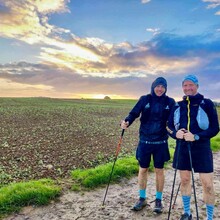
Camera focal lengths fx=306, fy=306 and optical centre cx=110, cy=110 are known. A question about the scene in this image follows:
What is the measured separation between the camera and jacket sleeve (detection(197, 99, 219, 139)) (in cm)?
638

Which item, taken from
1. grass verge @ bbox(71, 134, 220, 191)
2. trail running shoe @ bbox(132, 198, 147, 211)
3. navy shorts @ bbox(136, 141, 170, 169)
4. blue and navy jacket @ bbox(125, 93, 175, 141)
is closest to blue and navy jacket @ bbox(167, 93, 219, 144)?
blue and navy jacket @ bbox(125, 93, 175, 141)

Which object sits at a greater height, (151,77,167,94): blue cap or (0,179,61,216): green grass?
(151,77,167,94): blue cap

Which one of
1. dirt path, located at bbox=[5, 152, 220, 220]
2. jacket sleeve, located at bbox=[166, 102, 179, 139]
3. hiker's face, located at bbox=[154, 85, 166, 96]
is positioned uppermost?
hiker's face, located at bbox=[154, 85, 166, 96]

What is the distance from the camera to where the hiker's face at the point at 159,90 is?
742 cm

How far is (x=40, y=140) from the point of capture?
17.6 metres

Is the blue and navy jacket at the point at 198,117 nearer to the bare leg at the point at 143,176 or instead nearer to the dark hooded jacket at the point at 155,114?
the dark hooded jacket at the point at 155,114

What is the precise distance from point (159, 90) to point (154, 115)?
622 millimetres

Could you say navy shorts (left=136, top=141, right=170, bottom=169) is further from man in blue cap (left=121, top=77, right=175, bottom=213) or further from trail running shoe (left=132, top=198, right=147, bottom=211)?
trail running shoe (left=132, top=198, right=147, bottom=211)

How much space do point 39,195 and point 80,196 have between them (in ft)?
3.81

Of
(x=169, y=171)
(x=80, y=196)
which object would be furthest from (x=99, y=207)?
(x=169, y=171)

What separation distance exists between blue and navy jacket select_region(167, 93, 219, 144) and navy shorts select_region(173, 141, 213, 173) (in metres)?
0.16

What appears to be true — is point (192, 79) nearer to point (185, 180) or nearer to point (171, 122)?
point (171, 122)

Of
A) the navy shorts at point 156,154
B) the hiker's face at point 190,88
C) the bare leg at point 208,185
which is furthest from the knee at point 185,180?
the hiker's face at point 190,88

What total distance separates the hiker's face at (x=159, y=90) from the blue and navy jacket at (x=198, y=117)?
2.51ft
